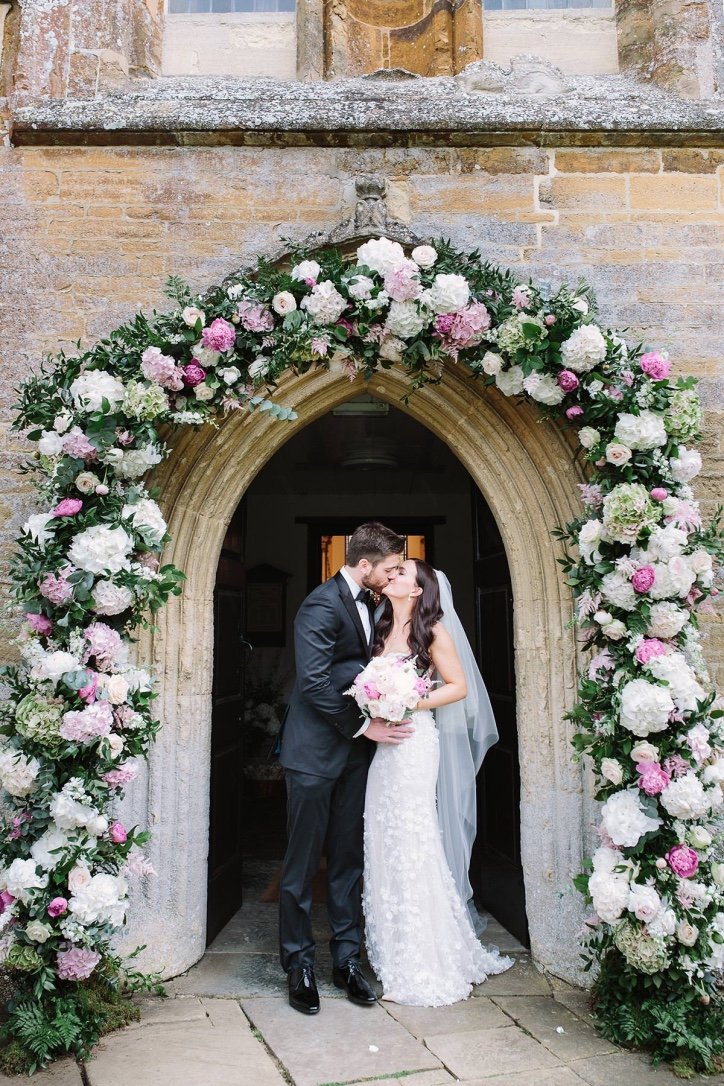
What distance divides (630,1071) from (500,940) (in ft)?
4.31

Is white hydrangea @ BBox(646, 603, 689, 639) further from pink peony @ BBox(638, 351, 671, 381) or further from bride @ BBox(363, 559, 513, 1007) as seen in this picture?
pink peony @ BBox(638, 351, 671, 381)

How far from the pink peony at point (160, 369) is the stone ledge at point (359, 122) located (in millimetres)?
1407

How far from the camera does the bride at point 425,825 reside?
3434 mm

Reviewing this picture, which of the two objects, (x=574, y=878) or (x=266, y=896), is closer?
(x=574, y=878)

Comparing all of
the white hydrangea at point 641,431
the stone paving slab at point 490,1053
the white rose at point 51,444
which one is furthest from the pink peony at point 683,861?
the white rose at point 51,444

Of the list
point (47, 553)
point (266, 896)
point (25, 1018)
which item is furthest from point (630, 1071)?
point (47, 553)

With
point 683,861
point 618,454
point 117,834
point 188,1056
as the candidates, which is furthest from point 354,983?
point 618,454

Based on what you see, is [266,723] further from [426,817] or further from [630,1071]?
[630,1071]

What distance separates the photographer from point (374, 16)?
188 inches

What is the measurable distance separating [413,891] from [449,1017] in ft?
1.66

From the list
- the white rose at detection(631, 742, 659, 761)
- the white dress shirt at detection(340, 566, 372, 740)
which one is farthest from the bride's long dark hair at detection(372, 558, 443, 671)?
the white rose at detection(631, 742, 659, 761)

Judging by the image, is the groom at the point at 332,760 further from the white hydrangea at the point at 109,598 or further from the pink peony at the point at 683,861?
the pink peony at the point at 683,861

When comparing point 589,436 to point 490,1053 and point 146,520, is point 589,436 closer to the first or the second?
point 146,520

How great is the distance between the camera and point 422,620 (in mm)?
3738
